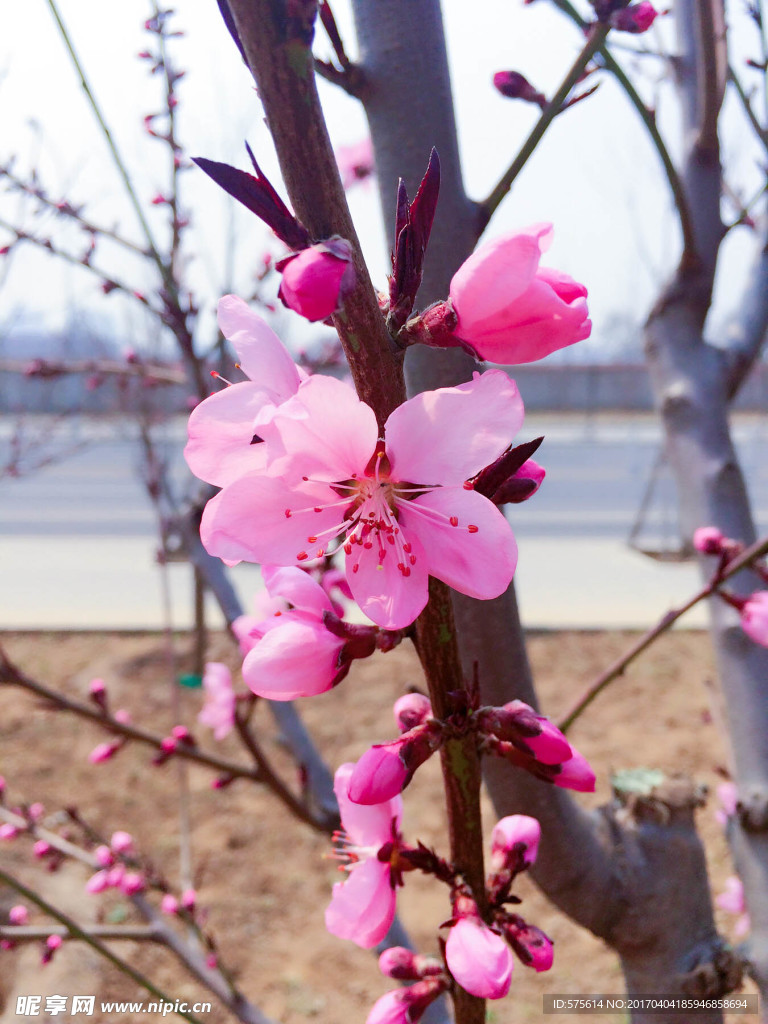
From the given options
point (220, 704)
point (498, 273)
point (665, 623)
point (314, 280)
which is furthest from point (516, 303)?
point (220, 704)

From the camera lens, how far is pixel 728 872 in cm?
321

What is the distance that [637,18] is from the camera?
1.10 metres

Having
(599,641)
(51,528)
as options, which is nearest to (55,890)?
(599,641)

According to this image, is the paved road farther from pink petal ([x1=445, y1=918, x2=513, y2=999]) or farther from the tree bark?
pink petal ([x1=445, y1=918, x2=513, y2=999])

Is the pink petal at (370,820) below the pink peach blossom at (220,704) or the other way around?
the other way around

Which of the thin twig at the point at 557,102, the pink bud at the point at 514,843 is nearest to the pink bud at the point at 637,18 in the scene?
the thin twig at the point at 557,102

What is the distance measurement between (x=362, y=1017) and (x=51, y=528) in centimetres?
967

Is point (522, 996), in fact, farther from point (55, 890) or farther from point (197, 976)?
point (55, 890)

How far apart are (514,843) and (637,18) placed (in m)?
1.24

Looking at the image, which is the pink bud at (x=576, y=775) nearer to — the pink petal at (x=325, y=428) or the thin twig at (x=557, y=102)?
the pink petal at (x=325, y=428)

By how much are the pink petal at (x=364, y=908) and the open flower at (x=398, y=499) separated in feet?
1.32

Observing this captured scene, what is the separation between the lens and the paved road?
6.30 m

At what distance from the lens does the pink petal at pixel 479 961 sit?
68cm

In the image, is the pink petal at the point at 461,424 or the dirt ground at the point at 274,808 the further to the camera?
the dirt ground at the point at 274,808
